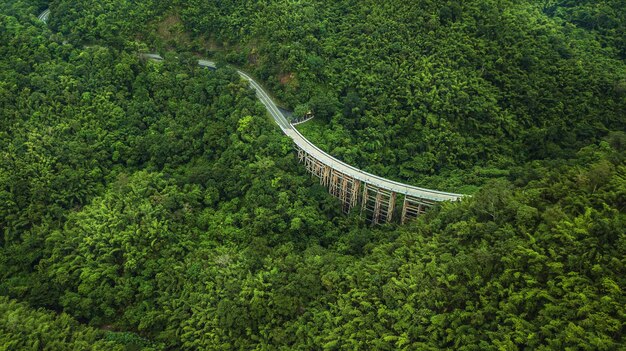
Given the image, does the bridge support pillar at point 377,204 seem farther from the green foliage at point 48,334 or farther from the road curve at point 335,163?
the green foliage at point 48,334

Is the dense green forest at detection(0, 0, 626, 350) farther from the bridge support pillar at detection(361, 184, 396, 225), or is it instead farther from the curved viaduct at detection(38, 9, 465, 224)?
the bridge support pillar at detection(361, 184, 396, 225)

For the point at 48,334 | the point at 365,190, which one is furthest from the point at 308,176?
the point at 48,334

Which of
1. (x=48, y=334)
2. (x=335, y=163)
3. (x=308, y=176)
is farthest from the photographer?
(x=308, y=176)

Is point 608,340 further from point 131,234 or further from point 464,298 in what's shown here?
point 131,234

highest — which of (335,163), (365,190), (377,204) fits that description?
(335,163)

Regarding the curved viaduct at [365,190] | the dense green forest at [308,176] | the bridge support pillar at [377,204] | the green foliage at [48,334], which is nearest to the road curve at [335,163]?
the curved viaduct at [365,190]

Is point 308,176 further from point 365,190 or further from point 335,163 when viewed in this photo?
point 365,190

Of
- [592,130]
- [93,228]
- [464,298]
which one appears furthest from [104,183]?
[592,130]
